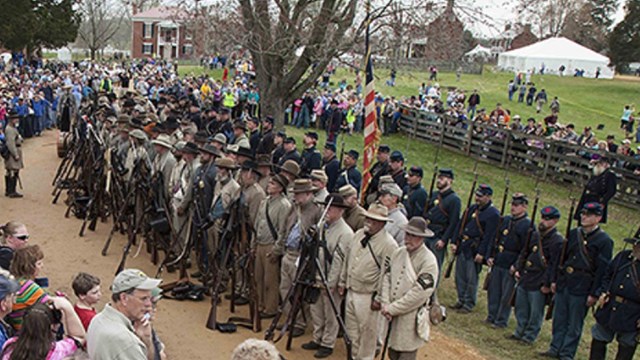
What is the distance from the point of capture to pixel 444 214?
9352mm

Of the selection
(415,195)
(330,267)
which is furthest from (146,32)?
(330,267)

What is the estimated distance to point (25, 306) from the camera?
4.91 m

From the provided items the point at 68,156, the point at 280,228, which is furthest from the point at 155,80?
the point at 280,228

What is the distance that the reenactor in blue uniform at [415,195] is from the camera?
980cm

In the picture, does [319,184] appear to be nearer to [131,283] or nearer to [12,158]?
[131,283]

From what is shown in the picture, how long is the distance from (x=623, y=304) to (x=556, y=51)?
5230 cm

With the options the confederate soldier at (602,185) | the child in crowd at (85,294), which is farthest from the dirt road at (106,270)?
the confederate soldier at (602,185)

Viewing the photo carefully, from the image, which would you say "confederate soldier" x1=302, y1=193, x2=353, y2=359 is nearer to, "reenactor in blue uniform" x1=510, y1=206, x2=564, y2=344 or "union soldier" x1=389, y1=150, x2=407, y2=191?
"reenactor in blue uniform" x1=510, y1=206, x2=564, y2=344

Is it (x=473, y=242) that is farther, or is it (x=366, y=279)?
(x=473, y=242)

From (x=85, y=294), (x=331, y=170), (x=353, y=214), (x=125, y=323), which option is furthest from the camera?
(x=331, y=170)

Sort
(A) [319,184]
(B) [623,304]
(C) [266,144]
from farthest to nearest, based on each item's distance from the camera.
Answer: (C) [266,144] → (A) [319,184] → (B) [623,304]

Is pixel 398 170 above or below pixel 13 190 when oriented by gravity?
above

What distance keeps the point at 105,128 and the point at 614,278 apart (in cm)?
1056

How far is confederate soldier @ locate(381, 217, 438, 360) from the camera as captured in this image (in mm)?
6082
